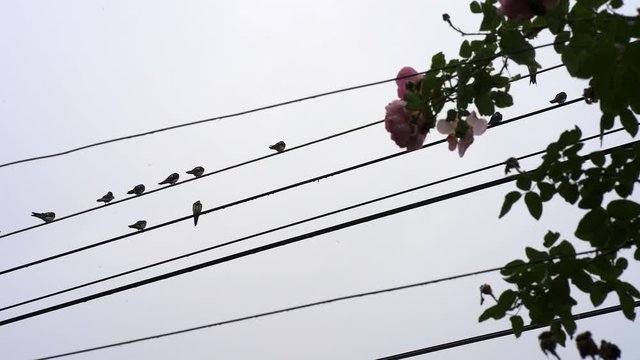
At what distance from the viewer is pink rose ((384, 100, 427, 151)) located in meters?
1.81

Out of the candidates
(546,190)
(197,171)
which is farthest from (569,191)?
(197,171)

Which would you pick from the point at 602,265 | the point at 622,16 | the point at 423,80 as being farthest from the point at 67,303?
the point at 622,16

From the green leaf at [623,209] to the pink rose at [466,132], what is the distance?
1.37 ft

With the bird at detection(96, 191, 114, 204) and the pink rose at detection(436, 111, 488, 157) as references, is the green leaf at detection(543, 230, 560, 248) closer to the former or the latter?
the pink rose at detection(436, 111, 488, 157)

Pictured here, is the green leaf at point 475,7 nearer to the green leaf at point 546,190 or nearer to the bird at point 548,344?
the green leaf at point 546,190

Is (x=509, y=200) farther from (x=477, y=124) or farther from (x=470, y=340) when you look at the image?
(x=470, y=340)

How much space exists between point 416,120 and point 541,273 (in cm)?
57

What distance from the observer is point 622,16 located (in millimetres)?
1726

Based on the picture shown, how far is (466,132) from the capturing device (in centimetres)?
196

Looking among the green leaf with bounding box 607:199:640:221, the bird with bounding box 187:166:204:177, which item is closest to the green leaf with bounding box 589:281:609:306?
the green leaf with bounding box 607:199:640:221

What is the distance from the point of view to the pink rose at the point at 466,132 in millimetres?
1958

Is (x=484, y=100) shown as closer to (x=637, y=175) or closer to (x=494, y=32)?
(x=494, y=32)

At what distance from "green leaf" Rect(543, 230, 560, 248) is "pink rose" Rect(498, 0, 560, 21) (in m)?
0.65

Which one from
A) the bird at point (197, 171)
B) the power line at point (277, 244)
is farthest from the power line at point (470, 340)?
the bird at point (197, 171)
